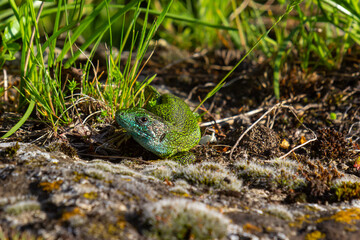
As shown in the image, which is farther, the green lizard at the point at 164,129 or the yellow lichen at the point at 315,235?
the green lizard at the point at 164,129

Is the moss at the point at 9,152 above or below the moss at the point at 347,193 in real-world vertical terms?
below

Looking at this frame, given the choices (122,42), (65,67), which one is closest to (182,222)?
(65,67)

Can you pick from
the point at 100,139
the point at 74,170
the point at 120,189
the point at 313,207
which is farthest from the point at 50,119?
the point at 313,207

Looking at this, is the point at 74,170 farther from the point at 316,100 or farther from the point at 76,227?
the point at 316,100

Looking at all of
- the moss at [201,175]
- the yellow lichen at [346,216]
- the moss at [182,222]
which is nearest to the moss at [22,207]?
the moss at [182,222]

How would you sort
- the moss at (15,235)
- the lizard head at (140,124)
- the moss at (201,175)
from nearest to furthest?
the moss at (15,235)
the moss at (201,175)
the lizard head at (140,124)

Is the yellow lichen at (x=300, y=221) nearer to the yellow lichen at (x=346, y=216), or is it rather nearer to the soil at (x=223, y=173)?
the soil at (x=223, y=173)
